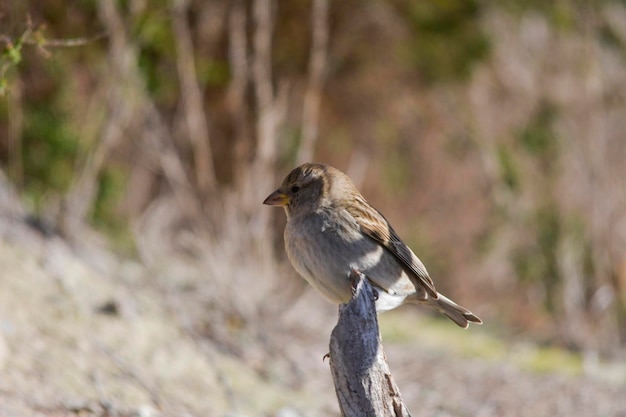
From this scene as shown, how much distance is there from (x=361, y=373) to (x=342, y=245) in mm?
639

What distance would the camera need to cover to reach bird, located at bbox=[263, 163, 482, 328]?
3.45 metres

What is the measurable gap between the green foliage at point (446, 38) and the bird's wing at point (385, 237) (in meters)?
4.10

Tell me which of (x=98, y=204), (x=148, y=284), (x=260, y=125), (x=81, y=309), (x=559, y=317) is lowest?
(x=81, y=309)

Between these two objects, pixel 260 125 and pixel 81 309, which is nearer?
pixel 81 309

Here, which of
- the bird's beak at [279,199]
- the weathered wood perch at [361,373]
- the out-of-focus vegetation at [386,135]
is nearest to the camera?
the weathered wood perch at [361,373]

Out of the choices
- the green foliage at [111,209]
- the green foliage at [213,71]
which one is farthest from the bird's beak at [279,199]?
the green foliage at [213,71]

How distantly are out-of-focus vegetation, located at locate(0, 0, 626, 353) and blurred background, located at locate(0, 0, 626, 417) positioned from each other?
21mm

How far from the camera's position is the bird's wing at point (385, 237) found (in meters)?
3.59

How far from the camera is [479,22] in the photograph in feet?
25.1

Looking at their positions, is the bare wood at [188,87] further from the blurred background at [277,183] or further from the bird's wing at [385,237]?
the bird's wing at [385,237]

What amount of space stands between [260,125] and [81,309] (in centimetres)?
168

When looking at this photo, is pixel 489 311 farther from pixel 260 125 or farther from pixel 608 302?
pixel 260 125

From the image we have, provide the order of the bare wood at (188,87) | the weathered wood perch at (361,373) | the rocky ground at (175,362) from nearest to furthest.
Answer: the weathered wood perch at (361,373) < the rocky ground at (175,362) < the bare wood at (188,87)

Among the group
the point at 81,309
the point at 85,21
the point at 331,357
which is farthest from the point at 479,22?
the point at 331,357
